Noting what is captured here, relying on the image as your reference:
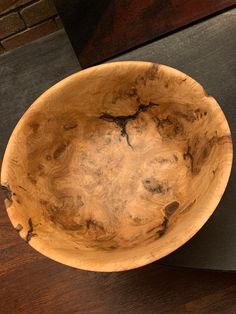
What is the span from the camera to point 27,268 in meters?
1.38

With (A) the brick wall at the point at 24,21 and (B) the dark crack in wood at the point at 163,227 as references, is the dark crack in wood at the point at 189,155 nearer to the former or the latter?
(B) the dark crack in wood at the point at 163,227

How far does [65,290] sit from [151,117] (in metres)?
0.62

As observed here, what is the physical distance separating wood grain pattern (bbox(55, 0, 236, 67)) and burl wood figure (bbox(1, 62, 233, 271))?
0.25 metres

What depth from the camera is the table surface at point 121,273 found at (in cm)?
121

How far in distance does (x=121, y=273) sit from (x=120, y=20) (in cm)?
76

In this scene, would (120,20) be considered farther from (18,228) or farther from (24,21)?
(18,228)

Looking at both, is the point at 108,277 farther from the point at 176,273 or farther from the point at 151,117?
the point at 151,117

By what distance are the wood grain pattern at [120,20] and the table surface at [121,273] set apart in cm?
3

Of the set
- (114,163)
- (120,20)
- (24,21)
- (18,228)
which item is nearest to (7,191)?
(18,228)

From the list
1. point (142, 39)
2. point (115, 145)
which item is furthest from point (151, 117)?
point (142, 39)

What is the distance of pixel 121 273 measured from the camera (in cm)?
133

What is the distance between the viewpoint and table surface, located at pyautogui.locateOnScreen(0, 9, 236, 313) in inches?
47.8

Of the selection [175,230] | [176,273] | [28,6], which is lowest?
[176,273]

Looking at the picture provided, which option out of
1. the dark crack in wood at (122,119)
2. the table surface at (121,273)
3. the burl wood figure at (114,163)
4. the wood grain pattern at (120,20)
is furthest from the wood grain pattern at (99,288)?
the wood grain pattern at (120,20)
